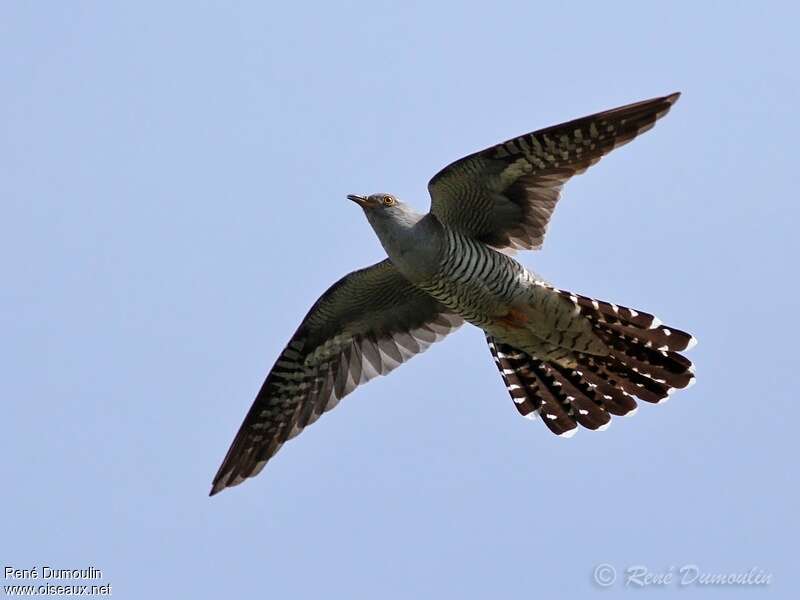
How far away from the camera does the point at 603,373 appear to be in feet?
34.9

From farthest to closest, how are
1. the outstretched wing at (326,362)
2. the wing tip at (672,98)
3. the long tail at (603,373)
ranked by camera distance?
1. the outstretched wing at (326,362)
2. the long tail at (603,373)
3. the wing tip at (672,98)

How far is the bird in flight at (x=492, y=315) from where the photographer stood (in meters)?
9.70

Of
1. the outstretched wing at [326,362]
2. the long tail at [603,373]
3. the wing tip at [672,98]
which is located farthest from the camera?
the outstretched wing at [326,362]

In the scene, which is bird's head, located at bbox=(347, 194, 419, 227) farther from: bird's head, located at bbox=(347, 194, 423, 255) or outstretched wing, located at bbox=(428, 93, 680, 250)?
outstretched wing, located at bbox=(428, 93, 680, 250)

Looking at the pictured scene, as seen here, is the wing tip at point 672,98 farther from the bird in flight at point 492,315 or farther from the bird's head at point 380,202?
the bird's head at point 380,202

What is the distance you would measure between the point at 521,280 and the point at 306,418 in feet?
7.91

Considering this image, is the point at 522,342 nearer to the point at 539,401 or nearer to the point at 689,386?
the point at 539,401

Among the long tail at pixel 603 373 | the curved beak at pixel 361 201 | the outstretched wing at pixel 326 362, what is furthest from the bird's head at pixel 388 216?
the long tail at pixel 603 373

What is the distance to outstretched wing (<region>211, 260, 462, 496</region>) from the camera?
11164mm

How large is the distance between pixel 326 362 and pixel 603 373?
2445mm

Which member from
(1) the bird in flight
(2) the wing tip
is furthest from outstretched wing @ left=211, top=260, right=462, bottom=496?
(2) the wing tip

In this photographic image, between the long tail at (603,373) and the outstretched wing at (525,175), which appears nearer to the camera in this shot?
the outstretched wing at (525,175)

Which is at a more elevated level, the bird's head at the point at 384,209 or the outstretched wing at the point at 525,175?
the bird's head at the point at 384,209

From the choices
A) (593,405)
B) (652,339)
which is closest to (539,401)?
(593,405)
